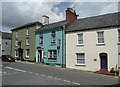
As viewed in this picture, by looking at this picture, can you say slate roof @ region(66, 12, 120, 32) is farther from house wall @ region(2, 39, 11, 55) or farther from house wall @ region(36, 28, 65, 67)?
house wall @ region(2, 39, 11, 55)

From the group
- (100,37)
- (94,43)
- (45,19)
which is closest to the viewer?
(100,37)

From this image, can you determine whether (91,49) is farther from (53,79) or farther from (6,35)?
(6,35)

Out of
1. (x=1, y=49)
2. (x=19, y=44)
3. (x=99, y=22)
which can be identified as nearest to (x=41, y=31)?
(x=19, y=44)

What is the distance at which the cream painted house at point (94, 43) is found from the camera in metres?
26.7

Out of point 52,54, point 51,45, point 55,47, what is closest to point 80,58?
point 55,47

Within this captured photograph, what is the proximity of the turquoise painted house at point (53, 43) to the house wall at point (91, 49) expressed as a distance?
4.16 ft

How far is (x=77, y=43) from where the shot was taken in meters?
31.2

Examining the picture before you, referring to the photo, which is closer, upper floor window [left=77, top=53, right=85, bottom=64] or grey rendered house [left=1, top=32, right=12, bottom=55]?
upper floor window [left=77, top=53, right=85, bottom=64]

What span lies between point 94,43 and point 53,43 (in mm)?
8898

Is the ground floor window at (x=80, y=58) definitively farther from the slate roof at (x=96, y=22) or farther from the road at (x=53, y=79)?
the road at (x=53, y=79)

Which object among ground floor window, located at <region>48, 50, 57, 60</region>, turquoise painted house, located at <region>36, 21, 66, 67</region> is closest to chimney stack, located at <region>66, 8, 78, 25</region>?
turquoise painted house, located at <region>36, 21, 66, 67</region>

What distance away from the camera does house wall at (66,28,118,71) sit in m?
26.6

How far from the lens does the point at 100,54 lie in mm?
28000

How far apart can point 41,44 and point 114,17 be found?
1485 cm
